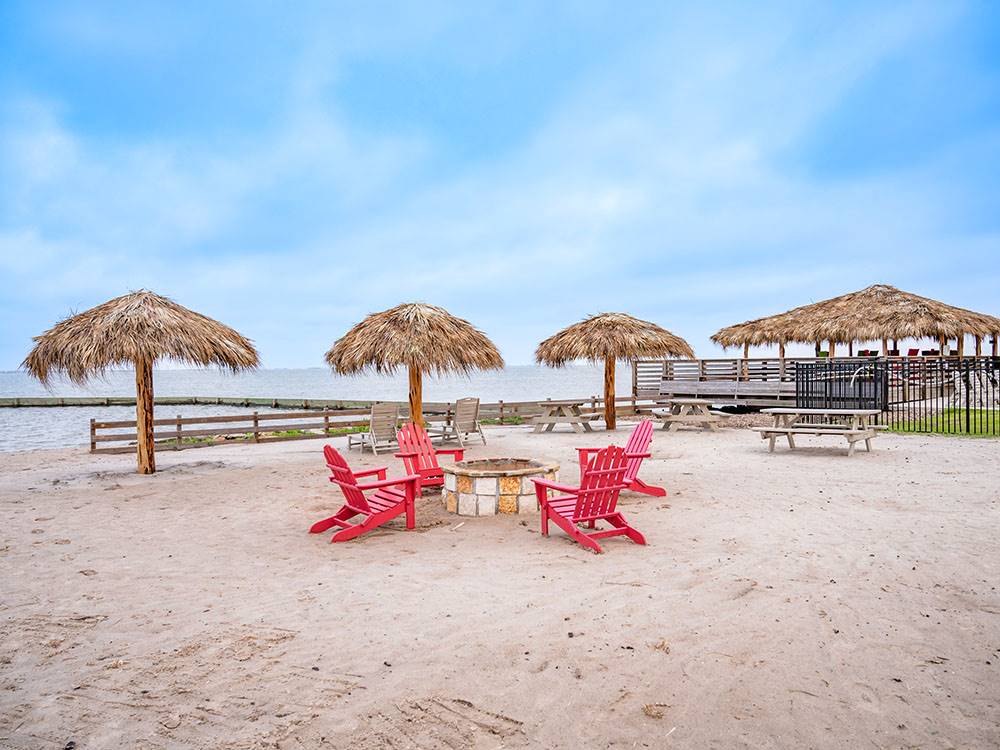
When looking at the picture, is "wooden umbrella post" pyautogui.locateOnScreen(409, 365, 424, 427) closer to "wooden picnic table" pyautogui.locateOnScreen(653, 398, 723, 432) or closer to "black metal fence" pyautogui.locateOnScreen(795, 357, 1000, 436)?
"wooden picnic table" pyautogui.locateOnScreen(653, 398, 723, 432)

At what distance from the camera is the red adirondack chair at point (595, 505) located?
218 inches

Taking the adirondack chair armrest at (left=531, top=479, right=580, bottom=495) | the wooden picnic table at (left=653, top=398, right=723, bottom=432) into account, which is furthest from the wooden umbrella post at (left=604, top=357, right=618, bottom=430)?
the adirondack chair armrest at (left=531, top=479, right=580, bottom=495)

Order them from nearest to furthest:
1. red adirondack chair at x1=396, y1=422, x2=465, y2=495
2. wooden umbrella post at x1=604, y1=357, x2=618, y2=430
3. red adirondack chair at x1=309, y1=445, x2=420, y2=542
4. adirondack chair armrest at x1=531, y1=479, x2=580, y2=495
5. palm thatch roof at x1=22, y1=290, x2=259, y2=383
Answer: adirondack chair armrest at x1=531, y1=479, x2=580, y2=495
red adirondack chair at x1=309, y1=445, x2=420, y2=542
red adirondack chair at x1=396, y1=422, x2=465, y2=495
palm thatch roof at x1=22, y1=290, x2=259, y2=383
wooden umbrella post at x1=604, y1=357, x2=618, y2=430

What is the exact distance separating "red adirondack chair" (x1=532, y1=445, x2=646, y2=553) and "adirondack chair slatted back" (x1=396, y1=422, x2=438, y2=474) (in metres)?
2.46

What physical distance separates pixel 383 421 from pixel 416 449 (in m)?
5.20

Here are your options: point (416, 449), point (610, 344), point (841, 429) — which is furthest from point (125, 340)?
point (841, 429)

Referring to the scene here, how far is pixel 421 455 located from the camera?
26.4 ft

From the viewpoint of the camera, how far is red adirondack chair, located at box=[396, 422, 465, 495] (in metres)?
7.89

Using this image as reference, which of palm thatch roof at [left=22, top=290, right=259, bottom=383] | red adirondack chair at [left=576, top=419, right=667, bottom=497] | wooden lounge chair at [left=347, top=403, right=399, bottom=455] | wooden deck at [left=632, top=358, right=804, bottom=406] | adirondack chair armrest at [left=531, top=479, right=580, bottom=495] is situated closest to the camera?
adirondack chair armrest at [left=531, top=479, right=580, bottom=495]

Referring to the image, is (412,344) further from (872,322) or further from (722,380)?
(872,322)

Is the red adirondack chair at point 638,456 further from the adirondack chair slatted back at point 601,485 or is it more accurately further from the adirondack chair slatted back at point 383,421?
the adirondack chair slatted back at point 383,421

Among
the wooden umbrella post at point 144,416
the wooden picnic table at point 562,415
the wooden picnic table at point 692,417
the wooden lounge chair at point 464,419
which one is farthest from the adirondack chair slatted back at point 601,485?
the wooden picnic table at point 562,415

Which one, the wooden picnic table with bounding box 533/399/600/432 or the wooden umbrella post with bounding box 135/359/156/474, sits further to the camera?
the wooden picnic table with bounding box 533/399/600/432

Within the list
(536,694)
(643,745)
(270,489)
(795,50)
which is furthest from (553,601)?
(795,50)
